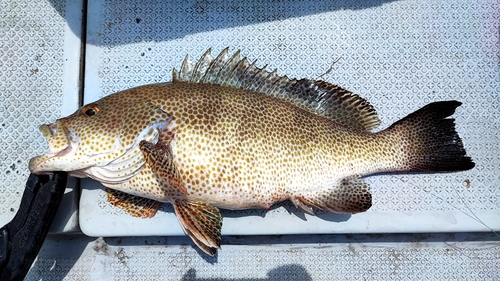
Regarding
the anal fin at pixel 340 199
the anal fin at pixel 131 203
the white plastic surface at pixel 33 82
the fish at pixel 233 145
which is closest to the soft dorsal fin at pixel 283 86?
the fish at pixel 233 145

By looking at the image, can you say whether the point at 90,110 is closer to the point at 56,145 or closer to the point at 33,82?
the point at 56,145

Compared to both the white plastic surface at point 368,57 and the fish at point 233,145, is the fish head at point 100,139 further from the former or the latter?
the white plastic surface at point 368,57

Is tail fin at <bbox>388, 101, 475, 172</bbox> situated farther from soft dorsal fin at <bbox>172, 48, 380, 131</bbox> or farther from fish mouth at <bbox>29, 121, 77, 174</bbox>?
fish mouth at <bbox>29, 121, 77, 174</bbox>

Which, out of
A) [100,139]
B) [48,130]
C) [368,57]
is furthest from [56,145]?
[368,57]

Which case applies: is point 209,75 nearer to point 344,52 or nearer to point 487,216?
point 344,52

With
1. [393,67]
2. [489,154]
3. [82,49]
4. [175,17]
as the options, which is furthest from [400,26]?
[82,49]

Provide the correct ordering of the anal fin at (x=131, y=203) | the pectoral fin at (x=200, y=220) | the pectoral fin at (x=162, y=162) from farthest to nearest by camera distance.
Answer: the anal fin at (x=131, y=203) → the pectoral fin at (x=200, y=220) → the pectoral fin at (x=162, y=162)
